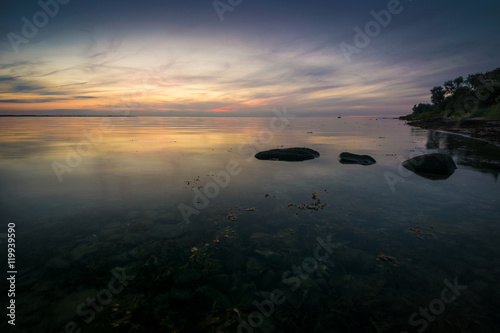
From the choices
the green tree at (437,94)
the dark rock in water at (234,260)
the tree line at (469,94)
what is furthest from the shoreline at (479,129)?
the green tree at (437,94)

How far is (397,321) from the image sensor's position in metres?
4.97

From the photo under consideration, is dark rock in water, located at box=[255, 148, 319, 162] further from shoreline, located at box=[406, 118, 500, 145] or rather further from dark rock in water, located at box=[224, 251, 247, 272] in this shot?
shoreline, located at box=[406, 118, 500, 145]


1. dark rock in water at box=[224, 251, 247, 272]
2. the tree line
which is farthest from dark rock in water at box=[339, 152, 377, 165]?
the tree line

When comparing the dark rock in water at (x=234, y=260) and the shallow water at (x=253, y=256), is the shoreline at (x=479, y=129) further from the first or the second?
the dark rock in water at (x=234, y=260)

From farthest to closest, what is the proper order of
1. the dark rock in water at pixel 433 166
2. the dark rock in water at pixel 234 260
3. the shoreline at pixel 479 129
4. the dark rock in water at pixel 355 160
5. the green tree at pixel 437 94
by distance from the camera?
the green tree at pixel 437 94, the shoreline at pixel 479 129, the dark rock in water at pixel 355 160, the dark rock in water at pixel 433 166, the dark rock in water at pixel 234 260

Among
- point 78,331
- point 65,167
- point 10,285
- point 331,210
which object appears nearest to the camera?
point 78,331

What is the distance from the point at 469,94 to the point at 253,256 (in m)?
142

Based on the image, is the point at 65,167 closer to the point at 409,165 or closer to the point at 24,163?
the point at 24,163

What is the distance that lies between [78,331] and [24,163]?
73.4 ft

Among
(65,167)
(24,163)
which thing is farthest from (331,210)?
(24,163)

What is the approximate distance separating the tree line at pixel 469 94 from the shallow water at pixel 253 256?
90079mm

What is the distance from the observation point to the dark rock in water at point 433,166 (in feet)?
55.8

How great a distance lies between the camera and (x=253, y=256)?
7230mm

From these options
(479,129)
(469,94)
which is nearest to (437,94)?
(469,94)
